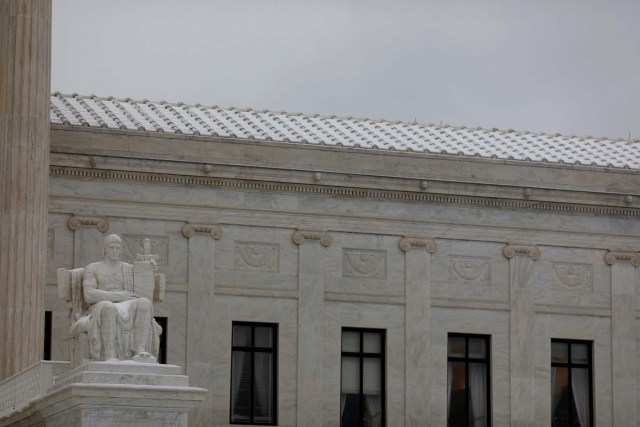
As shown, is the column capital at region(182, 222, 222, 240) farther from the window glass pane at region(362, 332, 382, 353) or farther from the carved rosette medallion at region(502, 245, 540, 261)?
the carved rosette medallion at region(502, 245, 540, 261)

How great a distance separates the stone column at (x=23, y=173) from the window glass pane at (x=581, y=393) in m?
14.6

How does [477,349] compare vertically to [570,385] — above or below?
above

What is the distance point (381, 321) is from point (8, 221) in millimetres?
10947

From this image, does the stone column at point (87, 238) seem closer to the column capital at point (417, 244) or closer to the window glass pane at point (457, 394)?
the column capital at point (417, 244)

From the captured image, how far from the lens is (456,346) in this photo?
4566cm

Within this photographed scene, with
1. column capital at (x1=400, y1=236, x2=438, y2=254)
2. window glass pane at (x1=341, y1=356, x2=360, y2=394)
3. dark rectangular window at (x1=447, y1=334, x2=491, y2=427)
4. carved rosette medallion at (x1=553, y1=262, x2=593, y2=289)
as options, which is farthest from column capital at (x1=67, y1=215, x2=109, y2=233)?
carved rosette medallion at (x1=553, y1=262, x2=593, y2=289)

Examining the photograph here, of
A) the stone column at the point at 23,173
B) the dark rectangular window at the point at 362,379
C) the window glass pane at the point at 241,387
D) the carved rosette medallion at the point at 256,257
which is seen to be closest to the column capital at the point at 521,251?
the dark rectangular window at the point at 362,379

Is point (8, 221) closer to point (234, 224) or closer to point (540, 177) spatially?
point (234, 224)

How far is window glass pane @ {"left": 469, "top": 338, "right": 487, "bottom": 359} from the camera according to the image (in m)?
45.7

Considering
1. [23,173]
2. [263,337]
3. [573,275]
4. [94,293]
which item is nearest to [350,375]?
[263,337]

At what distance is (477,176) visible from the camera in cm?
4644

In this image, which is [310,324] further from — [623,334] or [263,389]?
[623,334]

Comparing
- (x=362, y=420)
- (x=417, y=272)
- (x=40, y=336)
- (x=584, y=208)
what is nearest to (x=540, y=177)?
(x=584, y=208)

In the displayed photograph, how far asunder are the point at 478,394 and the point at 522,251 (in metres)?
3.56
